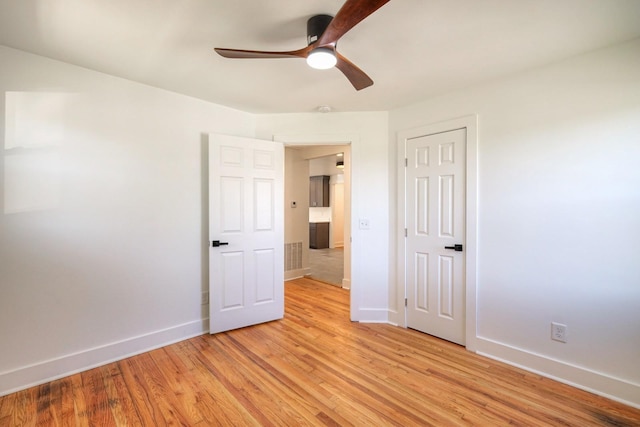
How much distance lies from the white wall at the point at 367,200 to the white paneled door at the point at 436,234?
0.96 ft

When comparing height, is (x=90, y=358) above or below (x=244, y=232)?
below

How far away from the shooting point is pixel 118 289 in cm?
237

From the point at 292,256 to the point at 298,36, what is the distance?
3.84m

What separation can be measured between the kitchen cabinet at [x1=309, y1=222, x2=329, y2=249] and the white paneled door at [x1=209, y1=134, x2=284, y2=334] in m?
5.44

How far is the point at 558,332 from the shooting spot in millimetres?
2098

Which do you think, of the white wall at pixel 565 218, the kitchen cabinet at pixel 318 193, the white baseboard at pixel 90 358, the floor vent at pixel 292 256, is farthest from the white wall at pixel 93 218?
the kitchen cabinet at pixel 318 193

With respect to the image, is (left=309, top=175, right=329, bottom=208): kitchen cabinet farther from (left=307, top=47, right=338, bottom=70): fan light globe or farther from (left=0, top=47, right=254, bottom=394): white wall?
(left=307, top=47, right=338, bottom=70): fan light globe

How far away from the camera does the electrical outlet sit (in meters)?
2.07

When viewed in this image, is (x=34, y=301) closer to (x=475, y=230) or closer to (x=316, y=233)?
(x=475, y=230)

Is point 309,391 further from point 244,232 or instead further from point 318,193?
point 318,193

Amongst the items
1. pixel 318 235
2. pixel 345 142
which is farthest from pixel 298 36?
pixel 318 235

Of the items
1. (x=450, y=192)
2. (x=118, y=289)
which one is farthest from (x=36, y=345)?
(x=450, y=192)

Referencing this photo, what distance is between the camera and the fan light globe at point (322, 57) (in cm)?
158

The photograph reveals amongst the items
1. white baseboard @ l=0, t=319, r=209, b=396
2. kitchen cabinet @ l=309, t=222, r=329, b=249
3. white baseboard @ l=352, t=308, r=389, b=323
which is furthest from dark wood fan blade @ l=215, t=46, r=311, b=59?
kitchen cabinet @ l=309, t=222, r=329, b=249
